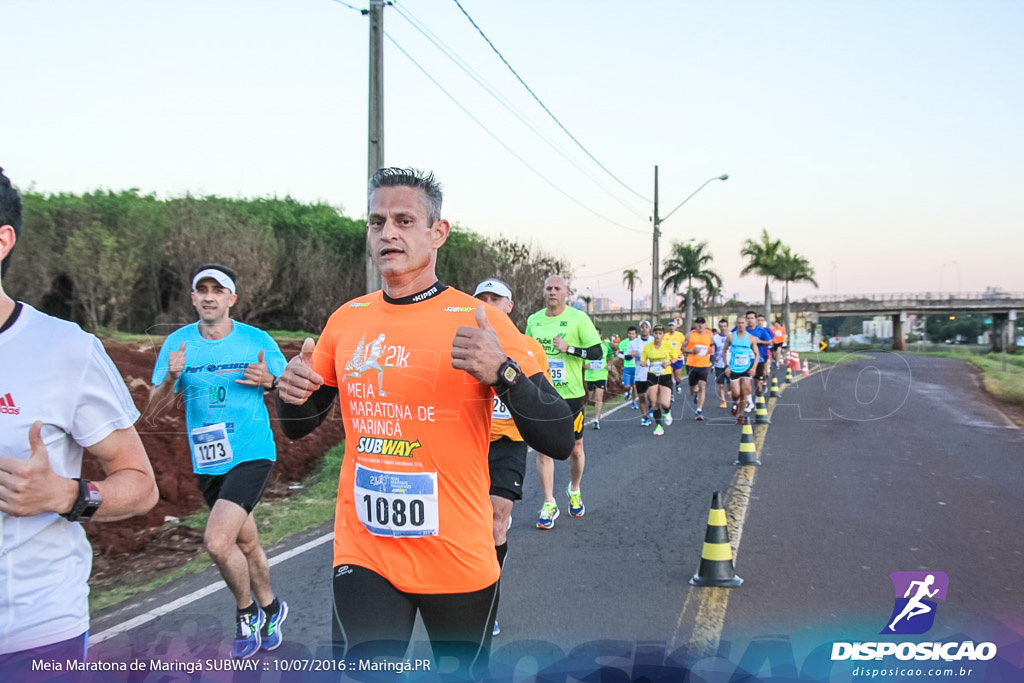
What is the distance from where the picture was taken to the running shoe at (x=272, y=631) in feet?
14.4

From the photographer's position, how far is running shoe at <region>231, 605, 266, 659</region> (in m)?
4.25

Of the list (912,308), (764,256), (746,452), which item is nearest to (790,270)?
(764,256)

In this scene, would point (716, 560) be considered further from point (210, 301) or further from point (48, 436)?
point (48, 436)

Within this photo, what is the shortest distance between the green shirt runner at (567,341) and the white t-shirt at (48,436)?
5.35 metres

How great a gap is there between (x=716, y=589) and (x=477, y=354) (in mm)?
3663

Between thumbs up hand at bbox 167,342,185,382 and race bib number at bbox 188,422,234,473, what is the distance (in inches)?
13.9

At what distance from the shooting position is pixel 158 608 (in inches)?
196

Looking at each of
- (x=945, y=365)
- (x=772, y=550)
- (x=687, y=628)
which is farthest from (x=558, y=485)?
(x=945, y=365)

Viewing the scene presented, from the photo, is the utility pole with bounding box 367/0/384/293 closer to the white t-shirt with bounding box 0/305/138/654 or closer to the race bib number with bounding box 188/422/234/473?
the race bib number with bounding box 188/422/234/473

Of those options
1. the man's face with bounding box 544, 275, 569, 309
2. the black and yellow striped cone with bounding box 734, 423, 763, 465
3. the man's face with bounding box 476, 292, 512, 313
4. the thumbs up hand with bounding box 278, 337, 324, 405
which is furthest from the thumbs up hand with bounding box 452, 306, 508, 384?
the black and yellow striped cone with bounding box 734, 423, 763, 465

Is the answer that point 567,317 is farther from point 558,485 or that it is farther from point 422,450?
point 422,450

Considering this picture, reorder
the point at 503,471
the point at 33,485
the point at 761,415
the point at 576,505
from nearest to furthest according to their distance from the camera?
the point at 33,485 → the point at 503,471 → the point at 576,505 → the point at 761,415

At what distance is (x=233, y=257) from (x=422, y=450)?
71.1ft

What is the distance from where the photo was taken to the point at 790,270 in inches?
2392
